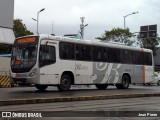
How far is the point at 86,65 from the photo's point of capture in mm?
24000

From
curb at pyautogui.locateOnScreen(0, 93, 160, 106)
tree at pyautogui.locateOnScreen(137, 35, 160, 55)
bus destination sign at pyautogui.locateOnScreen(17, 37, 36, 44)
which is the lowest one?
curb at pyautogui.locateOnScreen(0, 93, 160, 106)

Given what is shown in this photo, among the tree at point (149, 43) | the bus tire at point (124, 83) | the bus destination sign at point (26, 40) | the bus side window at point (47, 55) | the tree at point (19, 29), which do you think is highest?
the tree at point (19, 29)

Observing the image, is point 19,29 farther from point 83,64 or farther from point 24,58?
point 24,58

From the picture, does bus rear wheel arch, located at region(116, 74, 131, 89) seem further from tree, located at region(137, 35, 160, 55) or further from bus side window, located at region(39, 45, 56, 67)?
tree, located at region(137, 35, 160, 55)

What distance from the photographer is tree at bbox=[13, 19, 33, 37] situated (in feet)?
264

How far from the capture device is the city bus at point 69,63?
826 inches

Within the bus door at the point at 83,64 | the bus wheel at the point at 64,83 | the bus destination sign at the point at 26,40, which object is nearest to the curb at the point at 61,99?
the bus wheel at the point at 64,83

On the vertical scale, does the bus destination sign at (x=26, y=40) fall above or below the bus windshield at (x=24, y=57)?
above

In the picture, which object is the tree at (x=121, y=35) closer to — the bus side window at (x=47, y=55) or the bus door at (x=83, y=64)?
the bus door at (x=83, y=64)

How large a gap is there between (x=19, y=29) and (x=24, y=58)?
61065 millimetres

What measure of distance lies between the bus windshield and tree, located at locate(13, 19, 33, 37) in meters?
58.6

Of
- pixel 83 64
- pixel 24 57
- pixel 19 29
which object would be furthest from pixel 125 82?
pixel 19 29

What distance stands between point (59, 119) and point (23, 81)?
10886mm

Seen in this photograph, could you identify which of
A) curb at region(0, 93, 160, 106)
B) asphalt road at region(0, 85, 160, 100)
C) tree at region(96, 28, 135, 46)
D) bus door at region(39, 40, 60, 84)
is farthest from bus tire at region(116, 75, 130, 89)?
tree at region(96, 28, 135, 46)
